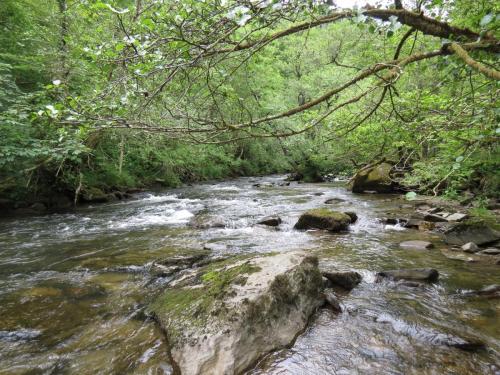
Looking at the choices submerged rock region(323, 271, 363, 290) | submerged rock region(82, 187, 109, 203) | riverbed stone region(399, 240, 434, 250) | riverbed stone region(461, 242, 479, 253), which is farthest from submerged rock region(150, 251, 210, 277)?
submerged rock region(82, 187, 109, 203)

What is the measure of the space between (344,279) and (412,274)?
1137 mm

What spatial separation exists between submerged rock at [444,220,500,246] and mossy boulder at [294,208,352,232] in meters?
2.28

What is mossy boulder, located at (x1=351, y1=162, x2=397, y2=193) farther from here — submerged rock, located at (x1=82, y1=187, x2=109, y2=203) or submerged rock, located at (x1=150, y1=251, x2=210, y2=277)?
submerged rock, located at (x1=82, y1=187, x2=109, y2=203)

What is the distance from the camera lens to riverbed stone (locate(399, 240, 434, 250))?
6711 millimetres

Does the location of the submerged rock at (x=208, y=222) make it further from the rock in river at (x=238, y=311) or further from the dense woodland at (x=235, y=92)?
the rock in river at (x=238, y=311)

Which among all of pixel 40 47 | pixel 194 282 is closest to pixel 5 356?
pixel 194 282

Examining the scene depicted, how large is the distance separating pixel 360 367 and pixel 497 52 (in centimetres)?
298

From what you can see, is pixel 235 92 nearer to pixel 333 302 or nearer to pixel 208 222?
pixel 333 302

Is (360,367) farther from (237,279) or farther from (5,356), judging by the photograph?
(5,356)

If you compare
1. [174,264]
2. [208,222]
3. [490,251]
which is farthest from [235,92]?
[208,222]

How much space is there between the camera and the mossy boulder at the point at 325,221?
27.4 feet

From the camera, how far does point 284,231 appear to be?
847cm

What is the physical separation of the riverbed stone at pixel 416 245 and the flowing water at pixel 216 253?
0.14 meters

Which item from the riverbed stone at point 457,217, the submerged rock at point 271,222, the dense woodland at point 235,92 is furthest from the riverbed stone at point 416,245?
the submerged rock at point 271,222
